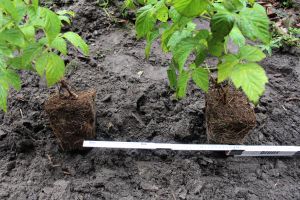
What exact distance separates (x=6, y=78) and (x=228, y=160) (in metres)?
1.24

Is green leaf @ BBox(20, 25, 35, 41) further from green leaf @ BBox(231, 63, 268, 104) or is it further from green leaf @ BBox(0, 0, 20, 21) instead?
green leaf @ BBox(231, 63, 268, 104)

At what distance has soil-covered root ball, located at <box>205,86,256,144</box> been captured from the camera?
A: 1.86 m

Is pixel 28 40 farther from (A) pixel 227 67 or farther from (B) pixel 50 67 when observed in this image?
(A) pixel 227 67

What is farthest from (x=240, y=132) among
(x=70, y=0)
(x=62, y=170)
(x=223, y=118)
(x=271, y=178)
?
(x=70, y=0)

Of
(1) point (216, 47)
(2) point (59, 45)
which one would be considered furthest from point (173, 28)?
(2) point (59, 45)

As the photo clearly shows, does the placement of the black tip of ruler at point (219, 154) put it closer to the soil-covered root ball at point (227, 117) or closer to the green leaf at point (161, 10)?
the soil-covered root ball at point (227, 117)

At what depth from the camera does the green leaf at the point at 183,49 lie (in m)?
1.53

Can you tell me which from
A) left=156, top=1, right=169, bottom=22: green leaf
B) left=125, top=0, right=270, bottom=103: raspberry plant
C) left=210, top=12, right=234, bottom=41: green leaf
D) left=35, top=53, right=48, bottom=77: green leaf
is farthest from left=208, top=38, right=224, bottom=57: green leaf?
left=35, top=53, right=48, bottom=77: green leaf

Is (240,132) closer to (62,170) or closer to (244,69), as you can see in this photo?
(244,69)

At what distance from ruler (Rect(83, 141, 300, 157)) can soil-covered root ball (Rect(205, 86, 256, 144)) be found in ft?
0.18

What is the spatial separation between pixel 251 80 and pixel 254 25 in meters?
0.22

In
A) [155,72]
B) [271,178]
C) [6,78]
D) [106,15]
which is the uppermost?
[6,78]

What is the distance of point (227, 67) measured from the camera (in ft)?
4.83

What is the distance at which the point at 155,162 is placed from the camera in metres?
1.93
